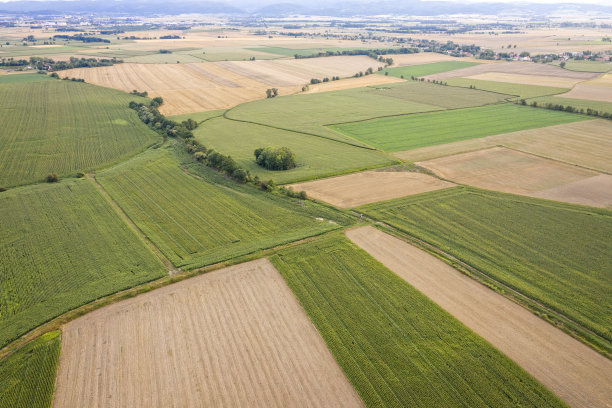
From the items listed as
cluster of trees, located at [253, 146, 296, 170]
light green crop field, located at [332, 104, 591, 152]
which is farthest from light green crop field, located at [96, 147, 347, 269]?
light green crop field, located at [332, 104, 591, 152]

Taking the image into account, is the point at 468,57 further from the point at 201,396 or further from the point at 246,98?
the point at 201,396

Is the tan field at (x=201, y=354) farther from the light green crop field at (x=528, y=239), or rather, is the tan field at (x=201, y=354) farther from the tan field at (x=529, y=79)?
the tan field at (x=529, y=79)

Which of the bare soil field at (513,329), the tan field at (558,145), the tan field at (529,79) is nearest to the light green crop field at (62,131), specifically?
the bare soil field at (513,329)

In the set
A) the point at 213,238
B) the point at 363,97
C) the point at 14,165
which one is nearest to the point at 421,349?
the point at 213,238

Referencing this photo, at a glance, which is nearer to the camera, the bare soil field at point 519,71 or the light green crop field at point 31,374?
the light green crop field at point 31,374

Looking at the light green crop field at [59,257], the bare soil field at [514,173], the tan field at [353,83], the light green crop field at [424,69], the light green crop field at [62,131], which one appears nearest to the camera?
the light green crop field at [59,257]

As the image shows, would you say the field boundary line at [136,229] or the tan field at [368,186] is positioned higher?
the tan field at [368,186]
